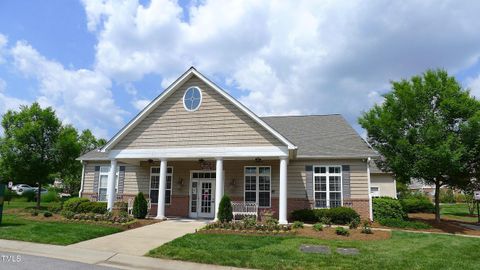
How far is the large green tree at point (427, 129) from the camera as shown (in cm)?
1653

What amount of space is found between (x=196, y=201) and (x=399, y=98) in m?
12.5

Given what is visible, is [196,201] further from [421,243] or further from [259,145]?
[421,243]

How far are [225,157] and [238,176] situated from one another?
268 cm

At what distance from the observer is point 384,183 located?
86.5ft

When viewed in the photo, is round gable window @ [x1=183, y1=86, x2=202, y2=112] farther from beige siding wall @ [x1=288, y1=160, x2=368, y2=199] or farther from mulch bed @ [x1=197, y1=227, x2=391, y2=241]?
mulch bed @ [x1=197, y1=227, x2=391, y2=241]

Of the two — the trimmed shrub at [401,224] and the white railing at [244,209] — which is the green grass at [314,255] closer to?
the trimmed shrub at [401,224]

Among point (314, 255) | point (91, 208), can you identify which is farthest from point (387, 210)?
point (91, 208)

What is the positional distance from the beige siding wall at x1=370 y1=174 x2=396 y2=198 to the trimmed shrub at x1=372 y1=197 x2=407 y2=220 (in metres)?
8.61

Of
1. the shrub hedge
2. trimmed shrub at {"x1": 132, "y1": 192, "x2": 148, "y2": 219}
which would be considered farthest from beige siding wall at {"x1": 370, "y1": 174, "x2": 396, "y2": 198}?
trimmed shrub at {"x1": 132, "y1": 192, "x2": 148, "y2": 219}

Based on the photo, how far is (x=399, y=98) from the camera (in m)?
18.6

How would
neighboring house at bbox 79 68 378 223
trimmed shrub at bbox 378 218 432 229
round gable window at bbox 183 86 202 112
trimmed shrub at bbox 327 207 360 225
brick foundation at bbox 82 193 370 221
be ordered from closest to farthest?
trimmed shrub at bbox 378 218 432 229, trimmed shrub at bbox 327 207 360 225, neighboring house at bbox 79 68 378 223, brick foundation at bbox 82 193 370 221, round gable window at bbox 183 86 202 112

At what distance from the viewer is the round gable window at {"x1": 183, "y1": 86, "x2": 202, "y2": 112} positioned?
58.5ft

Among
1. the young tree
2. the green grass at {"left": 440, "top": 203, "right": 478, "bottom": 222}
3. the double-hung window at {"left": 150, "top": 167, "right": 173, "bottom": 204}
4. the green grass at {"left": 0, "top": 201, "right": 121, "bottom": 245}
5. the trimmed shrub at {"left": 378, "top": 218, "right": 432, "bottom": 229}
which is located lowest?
the green grass at {"left": 440, "top": 203, "right": 478, "bottom": 222}

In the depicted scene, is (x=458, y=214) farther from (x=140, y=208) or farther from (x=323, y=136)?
(x=140, y=208)
